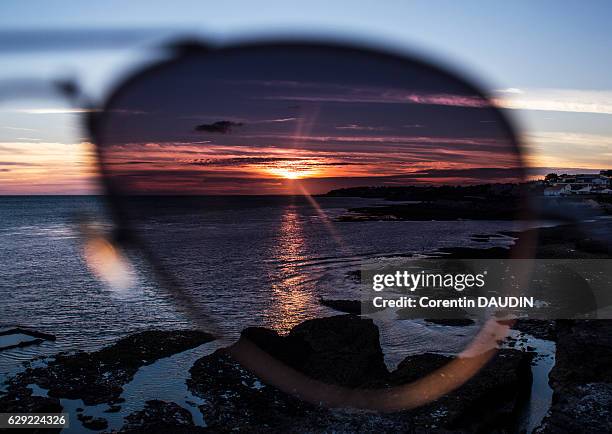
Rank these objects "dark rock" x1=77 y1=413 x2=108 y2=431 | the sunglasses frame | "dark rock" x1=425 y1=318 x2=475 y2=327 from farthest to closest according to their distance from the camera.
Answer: "dark rock" x1=425 y1=318 x2=475 y2=327, "dark rock" x1=77 y1=413 x2=108 y2=431, the sunglasses frame

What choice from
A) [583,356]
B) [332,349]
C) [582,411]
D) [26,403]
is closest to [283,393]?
[332,349]

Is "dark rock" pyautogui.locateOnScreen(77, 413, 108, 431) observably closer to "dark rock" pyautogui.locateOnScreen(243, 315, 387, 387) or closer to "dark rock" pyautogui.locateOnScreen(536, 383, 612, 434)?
"dark rock" pyautogui.locateOnScreen(243, 315, 387, 387)

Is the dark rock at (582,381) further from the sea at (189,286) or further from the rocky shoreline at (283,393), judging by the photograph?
the sea at (189,286)

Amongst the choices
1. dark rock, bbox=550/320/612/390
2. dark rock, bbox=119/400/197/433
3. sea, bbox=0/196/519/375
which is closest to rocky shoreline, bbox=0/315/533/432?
dark rock, bbox=119/400/197/433

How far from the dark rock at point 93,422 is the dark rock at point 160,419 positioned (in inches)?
7.3

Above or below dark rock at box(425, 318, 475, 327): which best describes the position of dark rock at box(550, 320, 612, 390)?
above

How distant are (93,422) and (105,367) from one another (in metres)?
1.39

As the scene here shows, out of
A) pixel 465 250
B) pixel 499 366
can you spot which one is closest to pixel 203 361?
pixel 499 366

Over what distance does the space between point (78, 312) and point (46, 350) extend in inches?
94.4

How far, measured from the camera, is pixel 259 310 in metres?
9.04

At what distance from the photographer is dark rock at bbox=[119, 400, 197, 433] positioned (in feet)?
13.8

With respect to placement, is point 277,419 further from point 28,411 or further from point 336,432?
point 28,411

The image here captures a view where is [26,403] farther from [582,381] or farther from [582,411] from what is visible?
[582,381]

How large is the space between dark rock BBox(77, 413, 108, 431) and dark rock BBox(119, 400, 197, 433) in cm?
18
